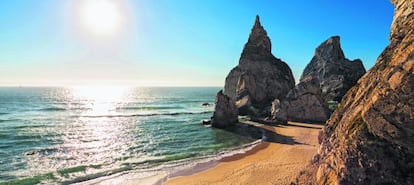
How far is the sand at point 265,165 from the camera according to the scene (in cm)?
2194

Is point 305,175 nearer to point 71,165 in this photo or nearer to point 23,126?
point 71,165

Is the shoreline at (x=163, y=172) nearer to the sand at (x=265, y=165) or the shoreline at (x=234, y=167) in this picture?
the shoreline at (x=234, y=167)

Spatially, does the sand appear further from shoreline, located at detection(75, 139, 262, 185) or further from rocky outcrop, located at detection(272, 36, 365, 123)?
rocky outcrop, located at detection(272, 36, 365, 123)

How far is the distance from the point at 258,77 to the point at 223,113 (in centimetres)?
2611

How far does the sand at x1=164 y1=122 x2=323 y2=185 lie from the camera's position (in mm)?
21938

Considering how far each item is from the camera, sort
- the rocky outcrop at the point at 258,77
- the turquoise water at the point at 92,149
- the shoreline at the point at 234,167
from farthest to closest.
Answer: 1. the rocky outcrop at the point at 258,77
2. the turquoise water at the point at 92,149
3. the shoreline at the point at 234,167

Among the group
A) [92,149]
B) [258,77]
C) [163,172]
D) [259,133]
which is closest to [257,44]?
[258,77]

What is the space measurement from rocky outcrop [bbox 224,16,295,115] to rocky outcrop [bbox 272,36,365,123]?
7.55 m

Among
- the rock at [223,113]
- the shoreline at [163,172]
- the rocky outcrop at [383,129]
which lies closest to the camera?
the rocky outcrop at [383,129]

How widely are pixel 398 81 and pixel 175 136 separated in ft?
116

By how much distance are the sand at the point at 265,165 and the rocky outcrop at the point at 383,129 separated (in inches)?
396

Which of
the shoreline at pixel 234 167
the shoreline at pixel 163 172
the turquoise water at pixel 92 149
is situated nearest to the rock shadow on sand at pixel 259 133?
the shoreline at pixel 234 167

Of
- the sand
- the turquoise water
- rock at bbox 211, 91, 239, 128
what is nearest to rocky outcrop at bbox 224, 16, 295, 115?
rock at bbox 211, 91, 239, 128

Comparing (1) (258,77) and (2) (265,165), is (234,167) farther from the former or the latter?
(1) (258,77)
